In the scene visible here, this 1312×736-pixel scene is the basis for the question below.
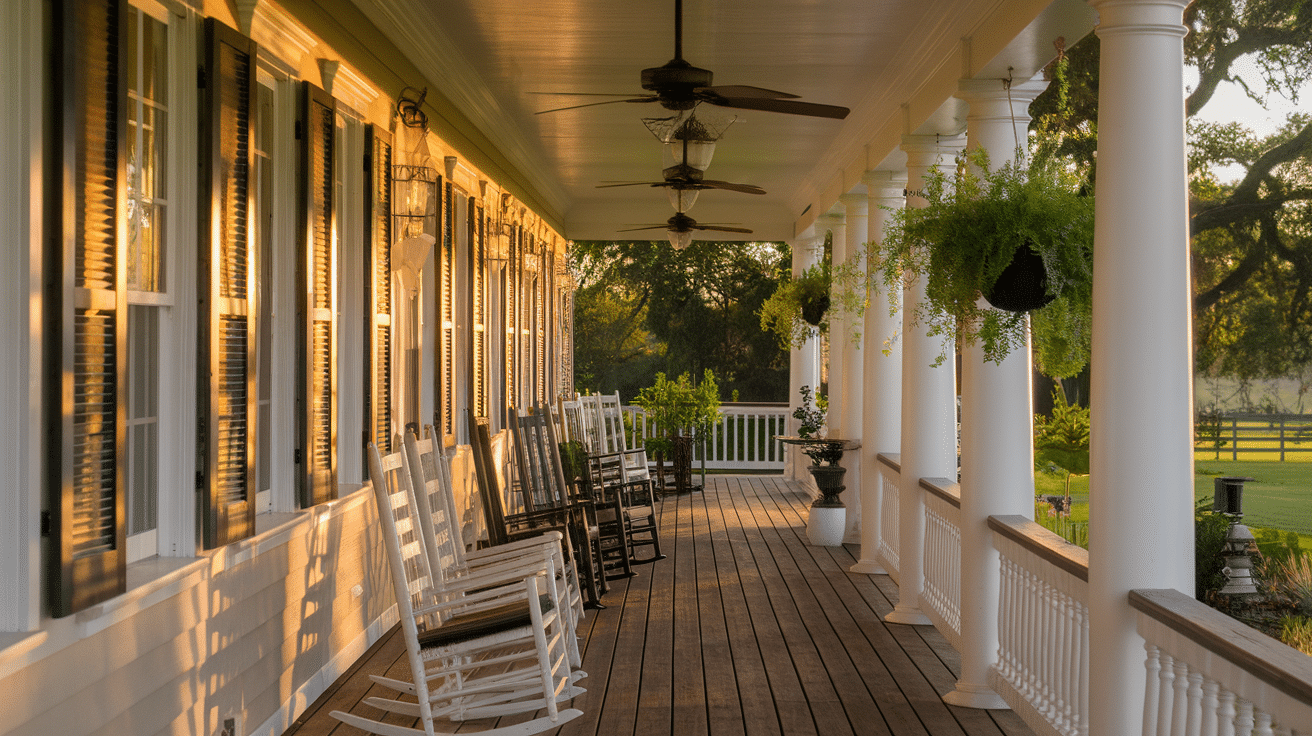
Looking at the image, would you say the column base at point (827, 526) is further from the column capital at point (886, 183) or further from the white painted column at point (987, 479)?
the white painted column at point (987, 479)

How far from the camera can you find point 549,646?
399 centimetres

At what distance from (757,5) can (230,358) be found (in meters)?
2.99

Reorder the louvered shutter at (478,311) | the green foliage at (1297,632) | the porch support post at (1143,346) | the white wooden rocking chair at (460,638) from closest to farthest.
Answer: the porch support post at (1143,346) → the white wooden rocking chair at (460,638) → the green foliage at (1297,632) → the louvered shutter at (478,311)

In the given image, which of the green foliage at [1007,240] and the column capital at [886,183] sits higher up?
the column capital at [886,183]

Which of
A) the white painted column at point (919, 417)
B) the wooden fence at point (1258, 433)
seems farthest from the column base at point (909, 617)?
the wooden fence at point (1258, 433)

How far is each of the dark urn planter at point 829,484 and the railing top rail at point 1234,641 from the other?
531cm

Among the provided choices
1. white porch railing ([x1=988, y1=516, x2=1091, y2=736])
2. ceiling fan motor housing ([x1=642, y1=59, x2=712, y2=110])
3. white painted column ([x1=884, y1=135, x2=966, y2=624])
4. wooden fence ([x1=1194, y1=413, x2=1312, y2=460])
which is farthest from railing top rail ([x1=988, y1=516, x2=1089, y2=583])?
wooden fence ([x1=1194, y1=413, x2=1312, y2=460])

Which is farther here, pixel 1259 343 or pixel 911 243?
pixel 1259 343

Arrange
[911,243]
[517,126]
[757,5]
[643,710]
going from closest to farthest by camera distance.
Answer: [911,243], [643,710], [757,5], [517,126]

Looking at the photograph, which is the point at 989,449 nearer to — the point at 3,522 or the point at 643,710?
the point at 643,710

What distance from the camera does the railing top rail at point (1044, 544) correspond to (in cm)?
339

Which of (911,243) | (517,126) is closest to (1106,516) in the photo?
(911,243)

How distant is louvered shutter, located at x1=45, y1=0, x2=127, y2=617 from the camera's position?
2279 mm

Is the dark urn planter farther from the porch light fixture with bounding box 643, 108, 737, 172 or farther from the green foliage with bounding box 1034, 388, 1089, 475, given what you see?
the porch light fixture with bounding box 643, 108, 737, 172
